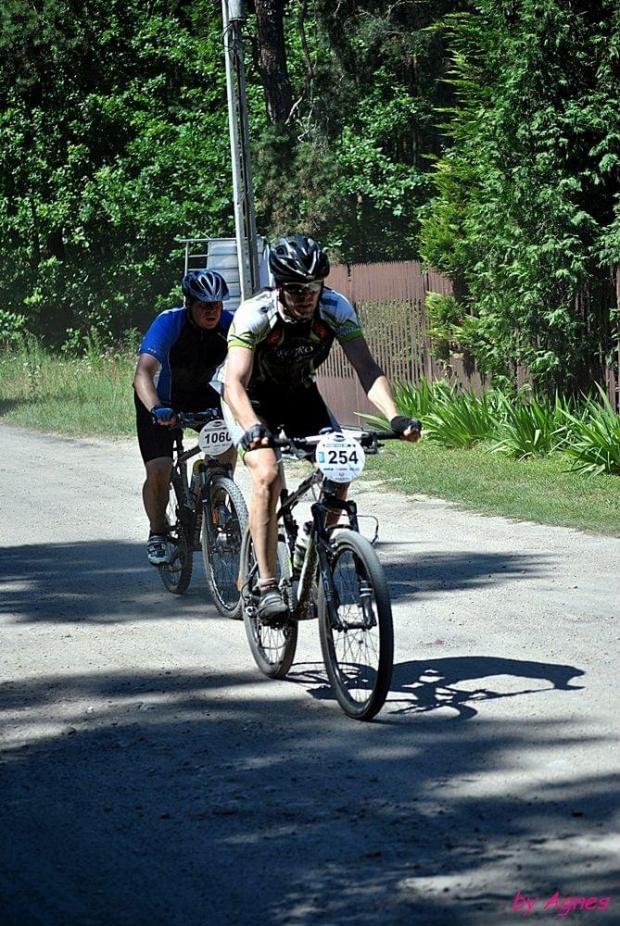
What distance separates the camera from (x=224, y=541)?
8.38m

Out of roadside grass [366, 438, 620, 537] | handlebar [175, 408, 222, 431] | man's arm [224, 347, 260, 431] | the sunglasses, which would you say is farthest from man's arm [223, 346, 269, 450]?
roadside grass [366, 438, 620, 537]

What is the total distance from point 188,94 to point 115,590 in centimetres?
2803

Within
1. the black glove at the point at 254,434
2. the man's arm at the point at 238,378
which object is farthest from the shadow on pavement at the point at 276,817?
the man's arm at the point at 238,378

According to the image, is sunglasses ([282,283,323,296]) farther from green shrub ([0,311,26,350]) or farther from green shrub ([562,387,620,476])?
green shrub ([0,311,26,350])

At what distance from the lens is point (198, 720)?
6.08 meters

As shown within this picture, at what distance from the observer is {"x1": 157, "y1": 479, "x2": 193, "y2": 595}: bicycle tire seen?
8.91 m

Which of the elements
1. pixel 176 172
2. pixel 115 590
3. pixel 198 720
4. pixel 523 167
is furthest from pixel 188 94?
pixel 198 720

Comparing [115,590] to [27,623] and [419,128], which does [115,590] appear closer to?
[27,623]

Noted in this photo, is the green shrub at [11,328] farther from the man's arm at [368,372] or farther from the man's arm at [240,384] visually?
the man's arm at [240,384]

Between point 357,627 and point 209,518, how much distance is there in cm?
278

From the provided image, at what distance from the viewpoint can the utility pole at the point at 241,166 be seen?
18.3 m

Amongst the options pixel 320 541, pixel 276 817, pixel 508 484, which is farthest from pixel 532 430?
pixel 276 817

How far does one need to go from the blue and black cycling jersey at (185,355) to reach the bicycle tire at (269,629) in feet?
6.67

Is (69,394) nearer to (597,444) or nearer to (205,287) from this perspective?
(597,444)
